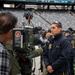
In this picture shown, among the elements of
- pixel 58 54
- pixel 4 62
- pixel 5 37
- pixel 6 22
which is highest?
pixel 6 22

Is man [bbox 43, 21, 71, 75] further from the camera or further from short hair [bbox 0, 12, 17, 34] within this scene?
short hair [bbox 0, 12, 17, 34]

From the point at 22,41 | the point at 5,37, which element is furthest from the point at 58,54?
the point at 5,37

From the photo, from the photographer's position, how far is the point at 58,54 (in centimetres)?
462

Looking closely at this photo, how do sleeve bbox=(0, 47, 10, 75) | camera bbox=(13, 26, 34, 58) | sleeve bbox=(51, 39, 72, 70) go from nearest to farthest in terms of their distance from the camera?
1. sleeve bbox=(0, 47, 10, 75)
2. camera bbox=(13, 26, 34, 58)
3. sleeve bbox=(51, 39, 72, 70)

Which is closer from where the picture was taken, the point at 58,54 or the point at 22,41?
the point at 22,41

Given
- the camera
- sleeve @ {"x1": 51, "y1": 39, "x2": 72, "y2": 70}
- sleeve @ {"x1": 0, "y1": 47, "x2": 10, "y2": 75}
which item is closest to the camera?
sleeve @ {"x1": 0, "y1": 47, "x2": 10, "y2": 75}

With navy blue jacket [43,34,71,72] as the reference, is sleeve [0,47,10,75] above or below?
above

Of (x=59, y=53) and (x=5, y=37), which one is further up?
Result: (x=5, y=37)

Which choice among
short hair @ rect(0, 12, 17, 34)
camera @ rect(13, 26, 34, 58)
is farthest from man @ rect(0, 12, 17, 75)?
camera @ rect(13, 26, 34, 58)

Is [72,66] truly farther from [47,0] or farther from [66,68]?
[47,0]

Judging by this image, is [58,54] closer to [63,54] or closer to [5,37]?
[63,54]

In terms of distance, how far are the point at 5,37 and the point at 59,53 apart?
7.41 ft

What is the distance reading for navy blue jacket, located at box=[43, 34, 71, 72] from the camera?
4.59 meters

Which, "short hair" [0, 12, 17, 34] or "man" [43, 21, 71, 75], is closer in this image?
"short hair" [0, 12, 17, 34]
